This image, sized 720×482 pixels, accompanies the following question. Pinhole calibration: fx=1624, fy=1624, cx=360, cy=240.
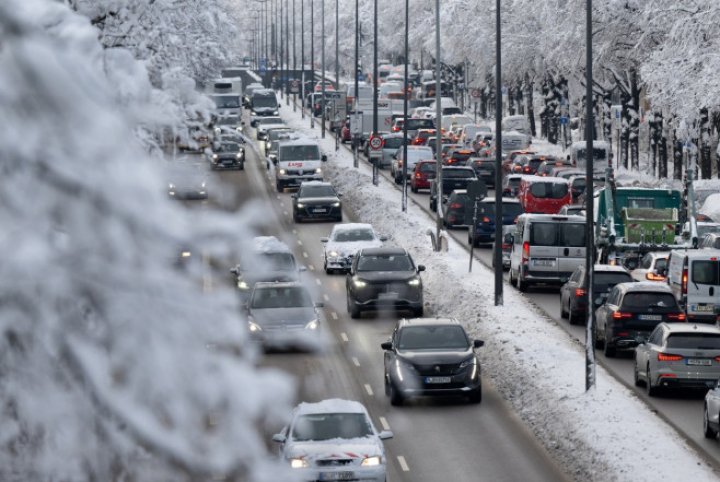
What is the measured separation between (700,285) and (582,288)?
2.38m

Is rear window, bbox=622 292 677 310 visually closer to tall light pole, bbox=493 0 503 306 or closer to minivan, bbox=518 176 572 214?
tall light pole, bbox=493 0 503 306

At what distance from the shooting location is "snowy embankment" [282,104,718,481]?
19.9m

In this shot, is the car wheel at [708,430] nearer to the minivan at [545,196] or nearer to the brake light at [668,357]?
the brake light at [668,357]

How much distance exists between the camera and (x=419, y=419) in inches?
984

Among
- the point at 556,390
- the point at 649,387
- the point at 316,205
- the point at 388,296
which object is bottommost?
the point at 649,387

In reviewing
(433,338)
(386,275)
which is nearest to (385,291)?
(386,275)

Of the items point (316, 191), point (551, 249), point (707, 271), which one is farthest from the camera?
point (316, 191)

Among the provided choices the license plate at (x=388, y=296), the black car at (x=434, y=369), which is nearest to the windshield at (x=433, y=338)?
the black car at (x=434, y=369)

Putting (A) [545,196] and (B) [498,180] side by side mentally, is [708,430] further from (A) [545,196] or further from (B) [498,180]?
(A) [545,196]

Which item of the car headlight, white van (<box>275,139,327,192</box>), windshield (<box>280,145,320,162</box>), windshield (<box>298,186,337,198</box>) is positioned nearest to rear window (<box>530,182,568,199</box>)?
windshield (<box>298,186,337,198</box>)

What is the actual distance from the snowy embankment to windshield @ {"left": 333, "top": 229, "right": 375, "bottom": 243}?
1.73 meters

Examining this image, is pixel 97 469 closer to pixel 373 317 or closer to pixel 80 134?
pixel 80 134

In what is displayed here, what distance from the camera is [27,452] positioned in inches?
221

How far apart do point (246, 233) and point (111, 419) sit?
77 centimetres
